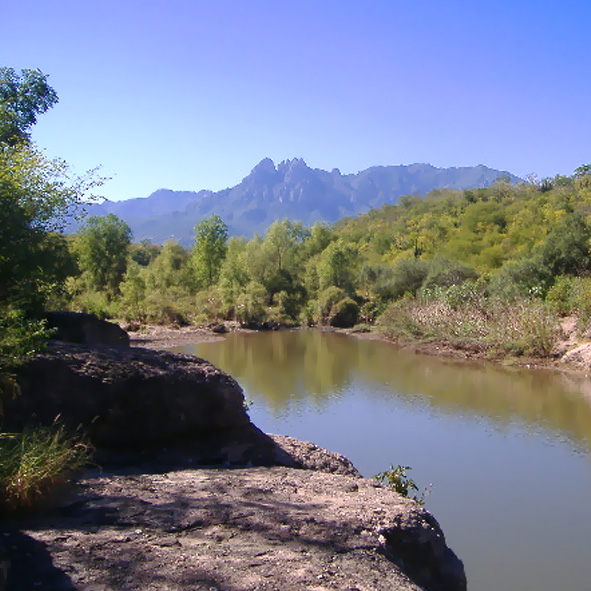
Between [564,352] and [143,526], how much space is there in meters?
19.0

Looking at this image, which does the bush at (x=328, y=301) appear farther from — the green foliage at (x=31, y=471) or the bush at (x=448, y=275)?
the green foliage at (x=31, y=471)

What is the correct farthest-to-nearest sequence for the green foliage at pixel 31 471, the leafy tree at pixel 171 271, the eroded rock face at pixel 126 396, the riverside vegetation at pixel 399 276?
the leafy tree at pixel 171 271, the riverside vegetation at pixel 399 276, the eroded rock face at pixel 126 396, the green foliage at pixel 31 471

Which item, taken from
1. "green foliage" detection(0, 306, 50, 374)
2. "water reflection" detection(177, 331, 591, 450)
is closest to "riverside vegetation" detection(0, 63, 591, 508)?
"green foliage" detection(0, 306, 50, 374)

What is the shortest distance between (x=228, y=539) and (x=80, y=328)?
21.0 ft

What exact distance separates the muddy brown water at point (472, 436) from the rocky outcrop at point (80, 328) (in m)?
2.79

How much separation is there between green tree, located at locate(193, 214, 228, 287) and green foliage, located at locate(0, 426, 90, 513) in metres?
37.0

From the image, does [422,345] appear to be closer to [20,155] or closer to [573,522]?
[573,522]

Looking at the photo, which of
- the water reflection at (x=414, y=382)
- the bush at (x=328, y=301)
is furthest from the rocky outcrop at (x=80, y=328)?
the bush at (x=328, y=301)

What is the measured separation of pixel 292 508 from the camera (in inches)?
189

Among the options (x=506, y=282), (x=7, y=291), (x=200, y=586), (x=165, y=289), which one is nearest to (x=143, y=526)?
(x=200, y=586)

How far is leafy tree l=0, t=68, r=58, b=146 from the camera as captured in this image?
11570 mm

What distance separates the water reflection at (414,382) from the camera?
1478 cm

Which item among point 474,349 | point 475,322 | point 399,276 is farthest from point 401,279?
point 474,349

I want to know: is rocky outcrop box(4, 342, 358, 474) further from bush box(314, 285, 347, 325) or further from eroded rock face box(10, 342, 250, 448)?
bush box(314, 285, 347, 325)
